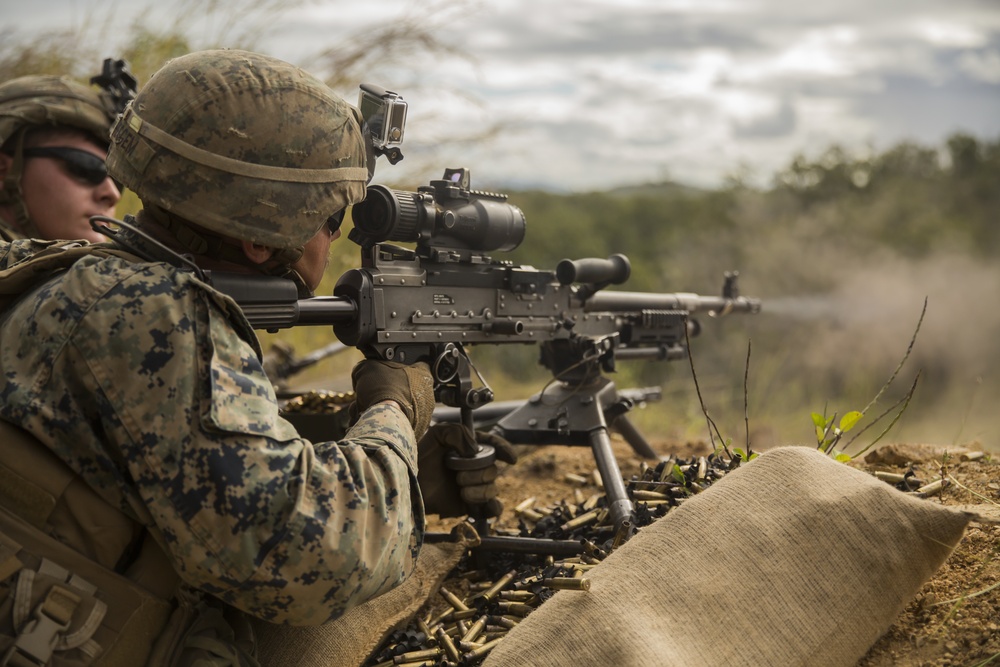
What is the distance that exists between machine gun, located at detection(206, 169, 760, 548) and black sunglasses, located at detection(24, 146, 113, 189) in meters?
2.21

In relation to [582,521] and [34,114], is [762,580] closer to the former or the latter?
[582,521]

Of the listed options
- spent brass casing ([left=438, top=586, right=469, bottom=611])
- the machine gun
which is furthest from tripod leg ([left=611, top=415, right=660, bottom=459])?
spent brass casing ([left=438, top=586, right=469, bottom=611])

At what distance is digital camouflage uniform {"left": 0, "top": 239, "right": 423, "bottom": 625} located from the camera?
6.95 ft

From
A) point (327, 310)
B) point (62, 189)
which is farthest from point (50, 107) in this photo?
point (327, 310)

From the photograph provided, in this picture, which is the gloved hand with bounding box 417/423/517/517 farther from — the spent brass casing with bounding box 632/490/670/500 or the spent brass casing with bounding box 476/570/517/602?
the spent brass casing with bounding box 632/490/670/500

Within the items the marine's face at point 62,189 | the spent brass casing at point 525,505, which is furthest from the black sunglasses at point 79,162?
the spent brass casing at point 525,505

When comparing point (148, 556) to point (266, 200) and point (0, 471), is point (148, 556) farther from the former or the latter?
point (266, 200)

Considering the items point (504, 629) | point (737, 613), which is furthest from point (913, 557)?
point (504, 629)

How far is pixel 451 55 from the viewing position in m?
8.23

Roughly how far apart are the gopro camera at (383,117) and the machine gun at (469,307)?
0.58 feet

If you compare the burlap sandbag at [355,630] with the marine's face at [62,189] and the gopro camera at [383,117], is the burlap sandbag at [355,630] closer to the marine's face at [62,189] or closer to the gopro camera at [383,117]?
the gopro camera at [383,117]

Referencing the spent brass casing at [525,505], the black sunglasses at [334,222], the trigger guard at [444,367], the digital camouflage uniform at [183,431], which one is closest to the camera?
the digital camouflage uniform at [183,431]

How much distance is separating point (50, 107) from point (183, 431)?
3601 mm

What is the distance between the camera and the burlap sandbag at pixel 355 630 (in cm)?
284
